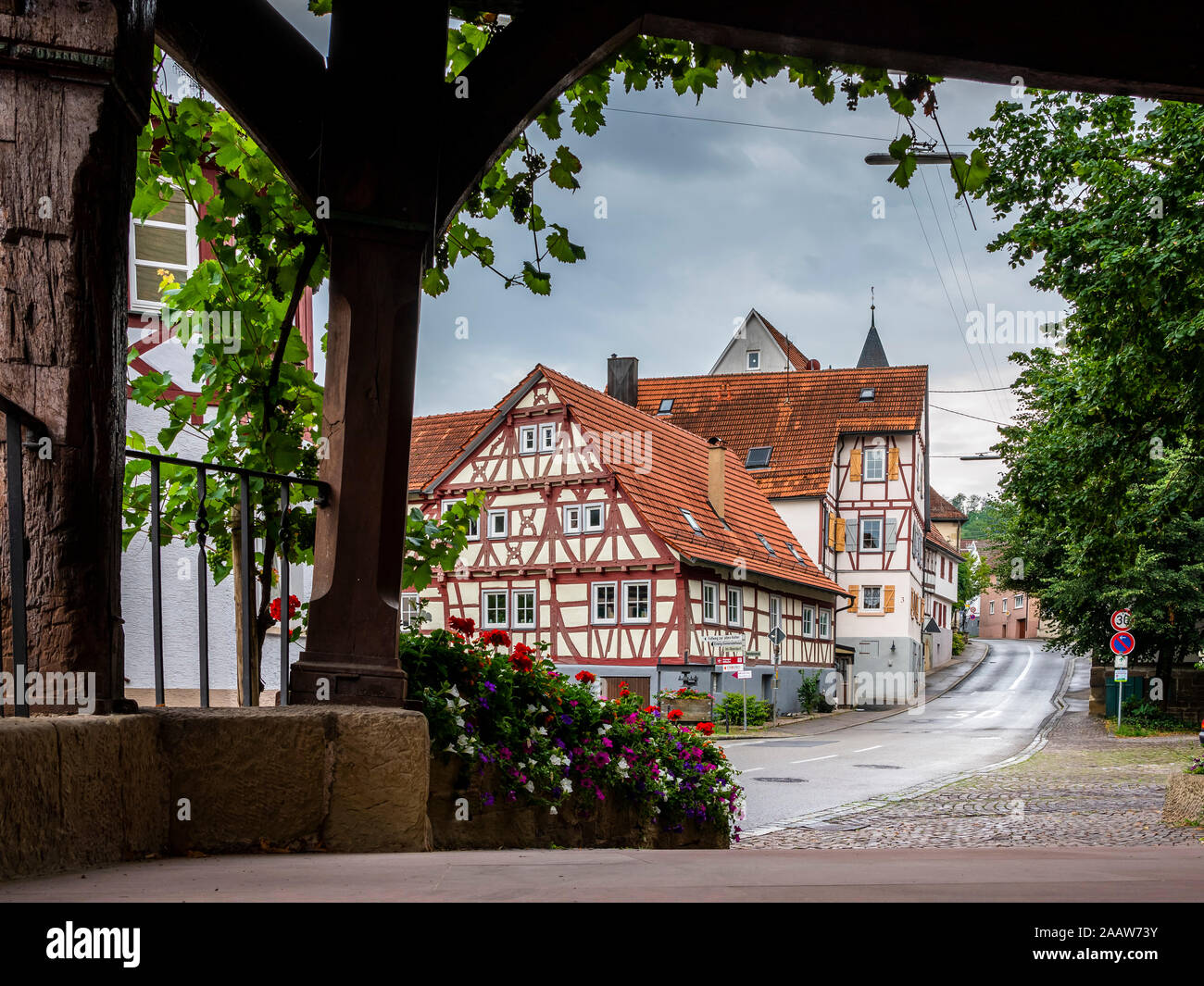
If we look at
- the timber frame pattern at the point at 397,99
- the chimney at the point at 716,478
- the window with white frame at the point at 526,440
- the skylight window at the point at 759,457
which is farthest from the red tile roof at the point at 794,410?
the timber frame pattern at the point at 397,99

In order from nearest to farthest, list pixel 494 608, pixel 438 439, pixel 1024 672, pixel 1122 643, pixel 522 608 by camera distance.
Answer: pixel 1122 643 < pixel 522 608 < pixel 494 608 < pixel 438 439 < pixel 1024 672

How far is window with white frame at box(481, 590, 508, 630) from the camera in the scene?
1300 inches

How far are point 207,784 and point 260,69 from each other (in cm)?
234

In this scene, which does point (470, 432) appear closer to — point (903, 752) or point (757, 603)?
point (757, 603)

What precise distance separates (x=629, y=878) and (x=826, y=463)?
40.7 m

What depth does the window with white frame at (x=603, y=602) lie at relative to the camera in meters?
31.6

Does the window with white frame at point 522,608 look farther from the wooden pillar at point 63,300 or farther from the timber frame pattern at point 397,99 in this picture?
the wooden pillar at point 63,300

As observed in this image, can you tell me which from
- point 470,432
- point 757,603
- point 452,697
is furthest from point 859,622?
point 452,697

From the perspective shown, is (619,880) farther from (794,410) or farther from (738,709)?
(794,410)

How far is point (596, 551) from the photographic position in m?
31.7

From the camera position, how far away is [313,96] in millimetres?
4043

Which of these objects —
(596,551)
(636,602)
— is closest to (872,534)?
(636,602)

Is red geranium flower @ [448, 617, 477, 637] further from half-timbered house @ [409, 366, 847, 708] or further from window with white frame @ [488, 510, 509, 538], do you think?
window with white frame @ [488, 510, 509, 538]

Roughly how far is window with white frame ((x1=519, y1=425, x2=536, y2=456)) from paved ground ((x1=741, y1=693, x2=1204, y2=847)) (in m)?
16.5
